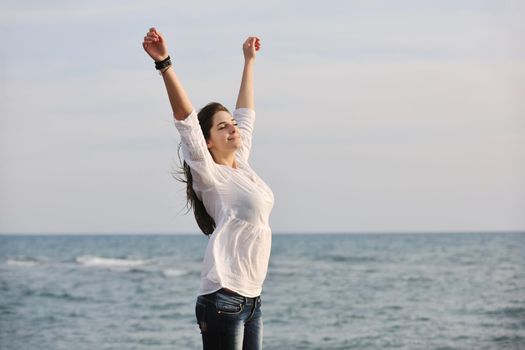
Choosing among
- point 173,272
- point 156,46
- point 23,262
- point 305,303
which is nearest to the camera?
point 156,46

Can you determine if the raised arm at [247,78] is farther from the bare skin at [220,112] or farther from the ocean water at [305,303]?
the ocean water at [305,303]

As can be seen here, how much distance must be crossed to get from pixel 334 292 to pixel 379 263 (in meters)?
8.63

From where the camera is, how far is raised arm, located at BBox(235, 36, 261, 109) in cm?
369

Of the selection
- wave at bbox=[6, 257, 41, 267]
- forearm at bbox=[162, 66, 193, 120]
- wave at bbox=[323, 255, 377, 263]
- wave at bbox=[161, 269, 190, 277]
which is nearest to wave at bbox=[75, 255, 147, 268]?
wave at bbox=[6, 257, 41, 267]

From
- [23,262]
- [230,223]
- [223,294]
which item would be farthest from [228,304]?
[23,262]

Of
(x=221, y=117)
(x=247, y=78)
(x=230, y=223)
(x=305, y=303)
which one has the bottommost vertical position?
(x=305, y=303)

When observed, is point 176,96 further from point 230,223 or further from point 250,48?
point 250,48

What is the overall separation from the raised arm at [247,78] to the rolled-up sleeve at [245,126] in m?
0.03

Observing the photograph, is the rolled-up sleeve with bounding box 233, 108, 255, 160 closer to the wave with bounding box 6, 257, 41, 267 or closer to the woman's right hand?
the woman's right hand

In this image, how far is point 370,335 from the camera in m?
13.0

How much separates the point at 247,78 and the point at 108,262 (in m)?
27.6

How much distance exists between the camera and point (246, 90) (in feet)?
12.1

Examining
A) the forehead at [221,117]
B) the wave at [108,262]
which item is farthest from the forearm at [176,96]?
the wave at [108,262]

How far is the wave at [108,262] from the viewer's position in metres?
28.8
